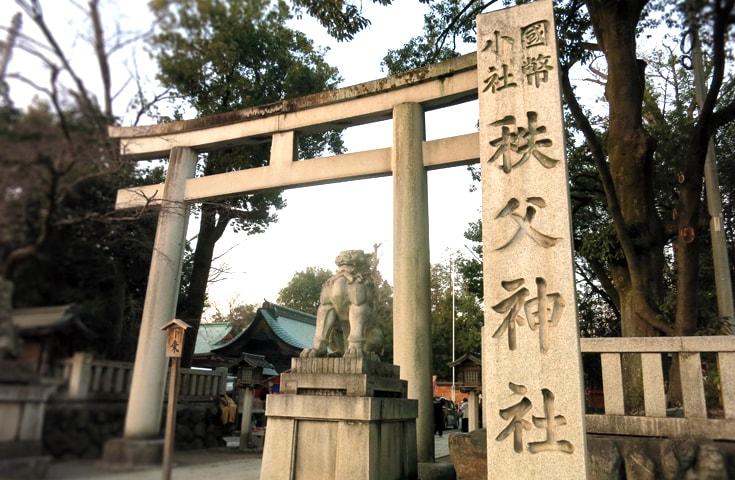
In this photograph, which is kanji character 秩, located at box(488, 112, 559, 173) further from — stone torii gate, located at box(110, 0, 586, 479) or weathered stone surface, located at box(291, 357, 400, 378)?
weathered stone surface, located at box(291, 357, 400, 378)

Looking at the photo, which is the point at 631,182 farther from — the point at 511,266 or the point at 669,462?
the point at 669,462

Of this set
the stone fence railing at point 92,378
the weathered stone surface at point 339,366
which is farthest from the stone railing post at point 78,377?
the weathered stone surface at point 339,366

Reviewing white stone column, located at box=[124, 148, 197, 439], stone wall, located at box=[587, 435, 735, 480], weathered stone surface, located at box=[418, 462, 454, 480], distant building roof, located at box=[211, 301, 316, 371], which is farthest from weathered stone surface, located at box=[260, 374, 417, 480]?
distant building roof, located at box=[211, 301, 316, 371]

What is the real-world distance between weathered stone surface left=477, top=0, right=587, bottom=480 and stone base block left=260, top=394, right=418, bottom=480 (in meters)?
1.44

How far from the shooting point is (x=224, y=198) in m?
8.20

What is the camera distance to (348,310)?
21.4 feet

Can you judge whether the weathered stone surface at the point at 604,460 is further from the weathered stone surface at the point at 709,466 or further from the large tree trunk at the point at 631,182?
the large tree trunk at the point at 631,182

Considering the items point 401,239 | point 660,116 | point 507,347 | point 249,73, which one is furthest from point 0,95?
point 660,116

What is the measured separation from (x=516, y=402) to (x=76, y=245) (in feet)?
12.7

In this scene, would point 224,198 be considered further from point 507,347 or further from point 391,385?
point 507,347

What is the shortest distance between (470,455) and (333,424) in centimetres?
185

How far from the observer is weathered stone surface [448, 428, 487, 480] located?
242 inches

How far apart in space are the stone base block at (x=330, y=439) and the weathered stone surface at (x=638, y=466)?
254cm

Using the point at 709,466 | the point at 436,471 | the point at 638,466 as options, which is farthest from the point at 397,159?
the point at 709,466
